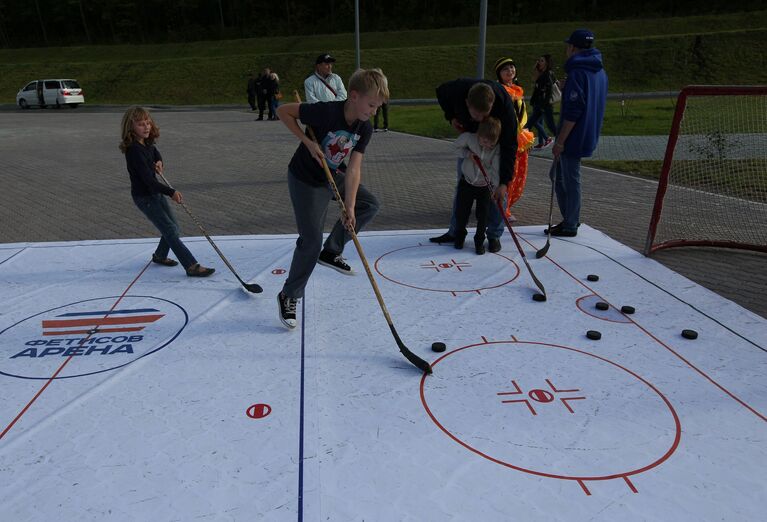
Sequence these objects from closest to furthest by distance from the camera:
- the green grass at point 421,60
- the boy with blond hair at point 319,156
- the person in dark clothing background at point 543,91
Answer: the boy with blond hair at point 319,156 → the person in dark clothing background at point 543,91 → the green grass at point 421,60

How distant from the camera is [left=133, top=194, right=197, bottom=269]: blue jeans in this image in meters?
4.42

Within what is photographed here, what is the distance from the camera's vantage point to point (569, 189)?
551 centimetres

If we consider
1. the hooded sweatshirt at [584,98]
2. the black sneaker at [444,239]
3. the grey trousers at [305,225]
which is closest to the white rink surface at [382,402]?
the grey trousers at [305,225]

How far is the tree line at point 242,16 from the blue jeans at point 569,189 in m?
49.9

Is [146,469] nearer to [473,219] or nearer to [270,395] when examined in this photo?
[270,395]

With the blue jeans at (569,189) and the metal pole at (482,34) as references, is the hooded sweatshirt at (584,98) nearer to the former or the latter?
the blue jeans at (569,189)

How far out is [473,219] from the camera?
6449 mm

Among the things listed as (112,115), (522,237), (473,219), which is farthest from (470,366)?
(112,115)

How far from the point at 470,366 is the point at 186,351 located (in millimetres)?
1837

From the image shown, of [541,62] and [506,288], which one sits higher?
[541,62]

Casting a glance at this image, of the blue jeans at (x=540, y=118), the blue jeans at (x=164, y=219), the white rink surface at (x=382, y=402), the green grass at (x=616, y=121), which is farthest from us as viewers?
the green grass at (x=616, y=121)

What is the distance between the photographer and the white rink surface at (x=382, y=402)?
87.7 inches

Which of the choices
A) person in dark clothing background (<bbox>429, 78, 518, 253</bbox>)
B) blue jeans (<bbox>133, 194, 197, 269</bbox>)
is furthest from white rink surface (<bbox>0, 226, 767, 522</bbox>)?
person in dark clothing background (<bbox>429, 78, 518, 253</bbox>)

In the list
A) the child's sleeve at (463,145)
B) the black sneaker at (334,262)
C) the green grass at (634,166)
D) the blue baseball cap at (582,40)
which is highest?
the blue baseball cap at (582,40)
